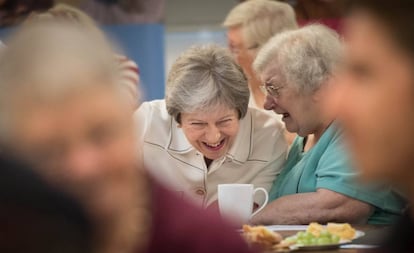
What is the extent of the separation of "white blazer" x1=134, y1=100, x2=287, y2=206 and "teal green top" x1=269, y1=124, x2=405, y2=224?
0.07 metres

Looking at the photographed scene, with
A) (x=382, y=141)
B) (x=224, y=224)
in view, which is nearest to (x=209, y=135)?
(x=224, y=224)

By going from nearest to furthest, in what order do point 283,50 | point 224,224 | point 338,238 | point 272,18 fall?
point 224,224
point 338,238
point 283,50
point 272,18

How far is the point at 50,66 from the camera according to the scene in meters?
0.86

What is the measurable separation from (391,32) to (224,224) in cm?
45

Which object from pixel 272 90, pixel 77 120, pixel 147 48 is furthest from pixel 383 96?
pixel 147 48

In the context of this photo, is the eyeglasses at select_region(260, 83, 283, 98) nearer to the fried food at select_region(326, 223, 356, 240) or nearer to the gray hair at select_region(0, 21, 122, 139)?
the fried food at select_region(326, 223, 356, 240)

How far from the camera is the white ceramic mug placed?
2.61 m

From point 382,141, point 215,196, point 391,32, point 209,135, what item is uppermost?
point 391,32

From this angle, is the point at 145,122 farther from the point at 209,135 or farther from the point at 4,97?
the point at 4,97

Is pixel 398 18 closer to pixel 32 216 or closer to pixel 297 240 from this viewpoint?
pixel 32 216

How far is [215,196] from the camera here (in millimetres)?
2979

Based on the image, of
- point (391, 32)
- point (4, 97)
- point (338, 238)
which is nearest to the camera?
point (4, 97)

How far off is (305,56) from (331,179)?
1.33 feet

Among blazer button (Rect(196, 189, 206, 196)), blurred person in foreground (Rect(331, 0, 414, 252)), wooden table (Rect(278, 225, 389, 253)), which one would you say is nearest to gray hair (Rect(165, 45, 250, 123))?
blazer button (Rect(196, 189, 206, 196))
